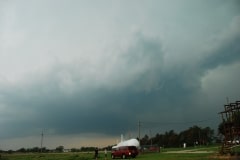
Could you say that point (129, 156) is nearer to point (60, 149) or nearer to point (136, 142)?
point (136, 142)

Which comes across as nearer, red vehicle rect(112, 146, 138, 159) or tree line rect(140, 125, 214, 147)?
red vehicle rect(112, 146, 138, 159)

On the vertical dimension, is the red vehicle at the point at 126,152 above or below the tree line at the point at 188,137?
below

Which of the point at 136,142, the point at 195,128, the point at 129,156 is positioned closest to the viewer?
the point at 129,156

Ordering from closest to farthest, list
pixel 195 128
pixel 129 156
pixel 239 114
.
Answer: pixel 239 114 < pixel 129 156 < pixel 195 128

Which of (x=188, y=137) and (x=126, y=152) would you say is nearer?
(x=126, y=152)

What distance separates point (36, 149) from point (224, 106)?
158m

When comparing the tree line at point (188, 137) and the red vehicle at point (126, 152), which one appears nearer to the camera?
the red vehicle at point (126, 152)

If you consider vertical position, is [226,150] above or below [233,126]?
below

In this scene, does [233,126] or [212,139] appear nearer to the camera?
[233,126]

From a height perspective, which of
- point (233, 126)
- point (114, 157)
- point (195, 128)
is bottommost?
point (114, 157)

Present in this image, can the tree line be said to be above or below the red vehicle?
above

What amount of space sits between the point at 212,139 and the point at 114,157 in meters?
130

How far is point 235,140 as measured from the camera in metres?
41.1

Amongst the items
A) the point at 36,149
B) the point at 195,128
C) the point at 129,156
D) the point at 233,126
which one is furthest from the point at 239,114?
the point at 36,149
